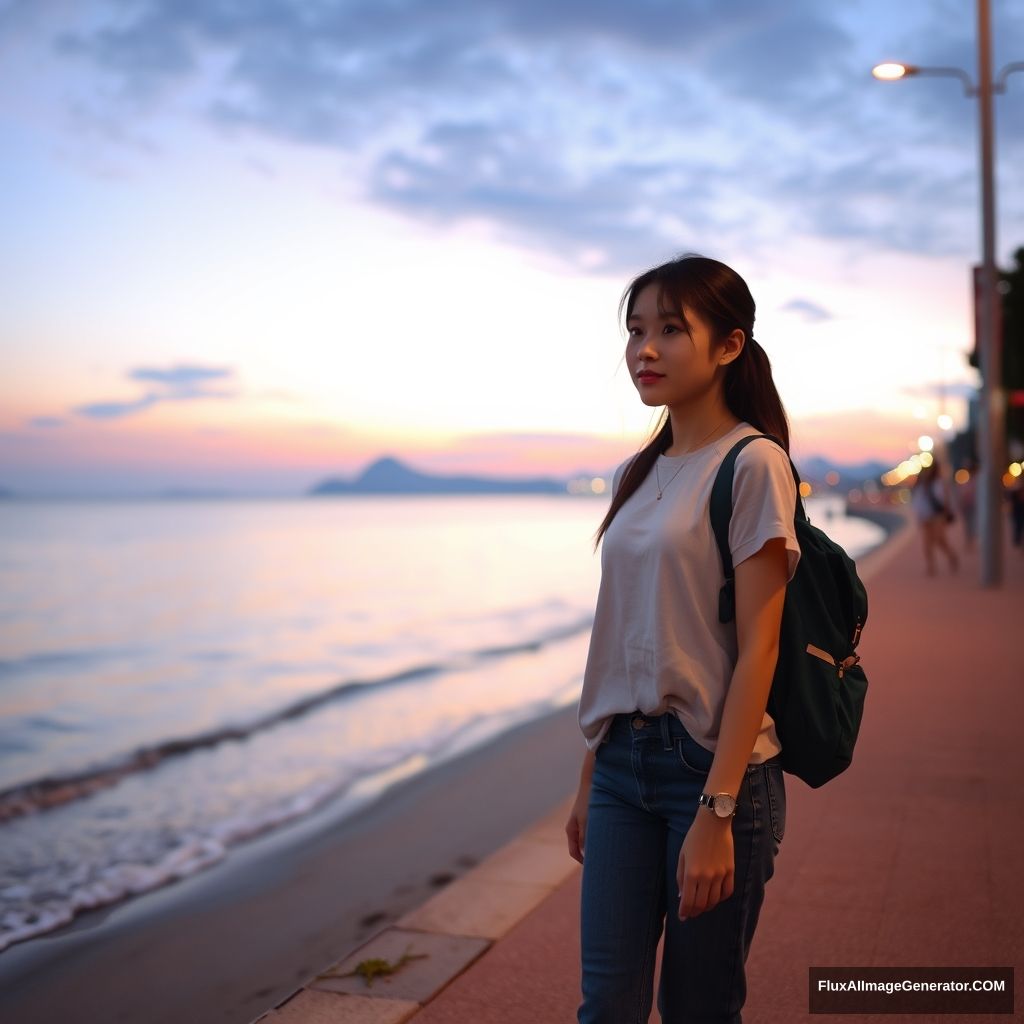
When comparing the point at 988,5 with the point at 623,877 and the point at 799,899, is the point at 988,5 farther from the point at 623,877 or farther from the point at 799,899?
the point at 623,877

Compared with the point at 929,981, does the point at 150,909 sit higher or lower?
lower

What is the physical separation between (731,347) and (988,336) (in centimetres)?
1535

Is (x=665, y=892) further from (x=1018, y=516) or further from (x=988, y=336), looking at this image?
(x=1018, y=516)


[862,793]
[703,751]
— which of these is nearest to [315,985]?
[703,751]

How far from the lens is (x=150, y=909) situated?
5926 millimetres

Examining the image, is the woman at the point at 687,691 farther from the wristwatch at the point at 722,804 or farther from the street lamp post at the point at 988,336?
the street lamp post at the point at 988,336

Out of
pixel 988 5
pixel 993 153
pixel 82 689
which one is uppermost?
pixel 988 5

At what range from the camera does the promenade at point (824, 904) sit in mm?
3516

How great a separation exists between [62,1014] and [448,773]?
4.66 m

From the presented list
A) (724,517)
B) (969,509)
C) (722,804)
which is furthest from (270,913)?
(969,509)

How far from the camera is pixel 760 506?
199 centimetres

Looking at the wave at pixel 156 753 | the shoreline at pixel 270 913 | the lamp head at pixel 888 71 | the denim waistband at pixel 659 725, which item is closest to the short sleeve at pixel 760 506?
the denim waistband at pixel 659 725

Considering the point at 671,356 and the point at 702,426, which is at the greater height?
the point at 671,356

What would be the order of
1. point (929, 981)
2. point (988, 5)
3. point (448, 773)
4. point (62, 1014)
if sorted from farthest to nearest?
point (988, 5) → point (448, 773) → point (62, 1014) → point (929, 981)
